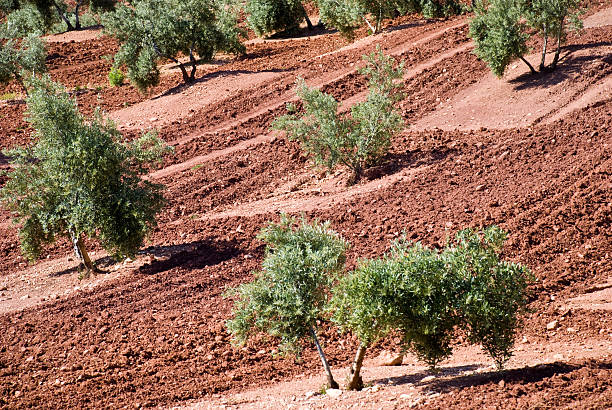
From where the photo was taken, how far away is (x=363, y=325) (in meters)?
9.07

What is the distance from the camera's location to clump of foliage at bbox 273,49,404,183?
18328 millimetres

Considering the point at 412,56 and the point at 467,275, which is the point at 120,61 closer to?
the point at 412,56

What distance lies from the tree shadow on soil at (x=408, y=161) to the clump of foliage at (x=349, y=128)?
367 mm

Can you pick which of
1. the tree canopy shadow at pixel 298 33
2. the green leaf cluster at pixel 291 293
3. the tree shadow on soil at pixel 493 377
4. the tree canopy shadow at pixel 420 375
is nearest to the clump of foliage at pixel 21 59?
the tree canopy shadow at pixel 298 33

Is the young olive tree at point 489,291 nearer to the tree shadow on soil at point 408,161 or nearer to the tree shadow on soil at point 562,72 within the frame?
the tree shadow on soil at point 408,161

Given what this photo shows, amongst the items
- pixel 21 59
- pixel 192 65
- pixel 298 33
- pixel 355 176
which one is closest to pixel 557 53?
pixel 355 176

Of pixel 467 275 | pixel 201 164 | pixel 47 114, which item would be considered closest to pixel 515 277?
pixel 467 275

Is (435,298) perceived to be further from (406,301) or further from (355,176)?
(355,176)

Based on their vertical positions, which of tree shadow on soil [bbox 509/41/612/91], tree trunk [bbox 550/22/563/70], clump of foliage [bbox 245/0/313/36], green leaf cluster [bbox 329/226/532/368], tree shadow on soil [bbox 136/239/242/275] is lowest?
tree shadow on soil [bbox 136/239/242/275]

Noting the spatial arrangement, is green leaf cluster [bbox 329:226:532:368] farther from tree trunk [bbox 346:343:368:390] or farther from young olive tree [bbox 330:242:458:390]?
tree trunk [bbox 346:343:368:390]

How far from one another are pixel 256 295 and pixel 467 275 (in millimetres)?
2945

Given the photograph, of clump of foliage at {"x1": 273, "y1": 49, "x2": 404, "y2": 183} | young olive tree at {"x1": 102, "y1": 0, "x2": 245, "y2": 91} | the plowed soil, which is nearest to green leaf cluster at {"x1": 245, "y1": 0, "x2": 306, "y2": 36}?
young olive tree at {"x1": 102, "y1": 0, "x2": 245, "y2": 91}

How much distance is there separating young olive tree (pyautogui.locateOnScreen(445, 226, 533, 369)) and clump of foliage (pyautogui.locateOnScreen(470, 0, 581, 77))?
518 inches

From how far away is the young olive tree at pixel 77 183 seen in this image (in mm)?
14924
